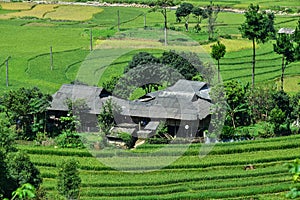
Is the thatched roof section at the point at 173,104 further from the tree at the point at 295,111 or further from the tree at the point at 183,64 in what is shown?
the tree at the point at 295,111

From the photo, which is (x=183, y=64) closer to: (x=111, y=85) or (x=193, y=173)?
(x=111, y=85)

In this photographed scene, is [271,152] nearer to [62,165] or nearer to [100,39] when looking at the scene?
[62,165]

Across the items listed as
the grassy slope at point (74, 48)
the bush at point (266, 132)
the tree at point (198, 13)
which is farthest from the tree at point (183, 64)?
the tree at point (198, 13)

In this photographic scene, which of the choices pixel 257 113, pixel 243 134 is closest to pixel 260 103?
pixel 257 113

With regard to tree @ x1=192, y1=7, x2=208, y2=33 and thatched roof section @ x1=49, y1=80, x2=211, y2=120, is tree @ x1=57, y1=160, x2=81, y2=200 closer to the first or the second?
thatched roof section @ x1=49, y1=80, x2=211, y2=120

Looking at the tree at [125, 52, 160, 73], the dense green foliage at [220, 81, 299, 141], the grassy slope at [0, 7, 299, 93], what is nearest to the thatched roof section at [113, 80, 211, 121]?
the dense green foliage at [220, 81, 299, 141]
